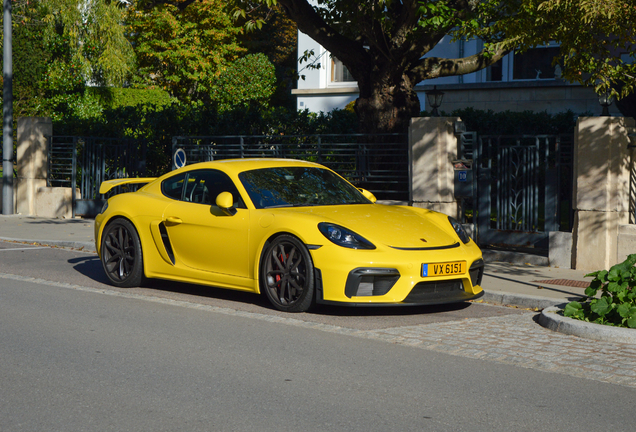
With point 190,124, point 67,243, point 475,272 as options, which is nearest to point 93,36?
point 190,124

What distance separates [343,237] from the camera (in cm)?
733

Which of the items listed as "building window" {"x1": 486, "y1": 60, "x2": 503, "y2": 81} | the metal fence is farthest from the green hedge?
"building window" {"x1": 486, "y1": 60, "x2": 503, "y2": 81}

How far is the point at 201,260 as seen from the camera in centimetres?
835

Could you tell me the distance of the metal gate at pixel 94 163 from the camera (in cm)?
1859

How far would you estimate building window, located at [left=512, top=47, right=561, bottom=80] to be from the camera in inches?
1037

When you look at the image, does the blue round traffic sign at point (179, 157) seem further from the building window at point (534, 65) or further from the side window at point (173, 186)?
the building window at point (534, 65)

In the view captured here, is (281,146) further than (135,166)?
No

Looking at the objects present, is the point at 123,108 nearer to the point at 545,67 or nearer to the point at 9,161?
the point at 9,161

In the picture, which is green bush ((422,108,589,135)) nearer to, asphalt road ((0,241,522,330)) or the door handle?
asphalt road ((0,241,522,330))

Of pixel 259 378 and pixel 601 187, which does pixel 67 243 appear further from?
pixel 259 378

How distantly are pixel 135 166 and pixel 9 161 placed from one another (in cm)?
294

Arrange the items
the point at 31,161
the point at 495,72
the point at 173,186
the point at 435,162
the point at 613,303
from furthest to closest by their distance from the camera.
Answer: the point at 495,72, the point at 31,161, the point at 435,162, the point at 173,186, the point at 613,303

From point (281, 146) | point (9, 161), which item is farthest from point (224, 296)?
point (9, 161)

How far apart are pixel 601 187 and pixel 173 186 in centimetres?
558
